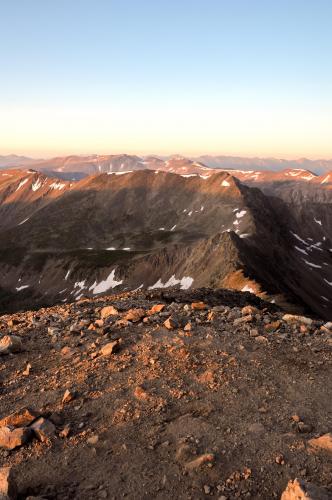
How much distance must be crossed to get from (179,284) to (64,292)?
50.7 meters

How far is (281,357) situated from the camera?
16750mm

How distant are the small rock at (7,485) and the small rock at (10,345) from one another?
7.97 m

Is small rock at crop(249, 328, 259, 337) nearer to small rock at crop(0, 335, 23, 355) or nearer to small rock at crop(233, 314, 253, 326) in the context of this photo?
small rock at crop(233, 314, 253, 326)

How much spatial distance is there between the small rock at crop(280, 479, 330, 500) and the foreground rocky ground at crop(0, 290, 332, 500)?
0.03 meters

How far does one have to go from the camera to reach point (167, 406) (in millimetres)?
13797

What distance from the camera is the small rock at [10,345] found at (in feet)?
59.5

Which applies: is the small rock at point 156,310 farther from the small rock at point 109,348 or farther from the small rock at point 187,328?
the small rock at point 109,348

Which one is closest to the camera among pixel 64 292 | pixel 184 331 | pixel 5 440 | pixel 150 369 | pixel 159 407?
pixel 5 440

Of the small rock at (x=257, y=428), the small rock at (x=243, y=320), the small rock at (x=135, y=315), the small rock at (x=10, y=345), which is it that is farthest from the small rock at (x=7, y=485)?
the small rock at (x=243, y=320)

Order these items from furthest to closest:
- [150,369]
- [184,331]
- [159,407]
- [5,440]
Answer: [184,331], [150,369], [159,407], [5,440]

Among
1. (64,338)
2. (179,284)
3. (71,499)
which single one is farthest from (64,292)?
(71,499)

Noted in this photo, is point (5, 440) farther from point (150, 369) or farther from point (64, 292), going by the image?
point (64, 292)

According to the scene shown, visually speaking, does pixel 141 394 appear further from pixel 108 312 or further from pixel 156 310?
pixel 108 312

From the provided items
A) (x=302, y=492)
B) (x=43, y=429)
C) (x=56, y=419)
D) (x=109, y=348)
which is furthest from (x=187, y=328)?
(x=302, y=492)
